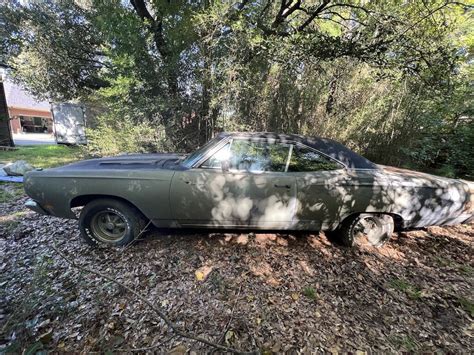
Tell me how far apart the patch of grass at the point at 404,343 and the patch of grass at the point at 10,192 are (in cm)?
633

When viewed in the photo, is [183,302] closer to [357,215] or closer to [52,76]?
[357,215]

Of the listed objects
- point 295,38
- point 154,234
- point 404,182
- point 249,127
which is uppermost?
point 295,38

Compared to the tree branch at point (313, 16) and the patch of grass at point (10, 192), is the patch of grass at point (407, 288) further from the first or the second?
the patch of grass at point (10, 192)

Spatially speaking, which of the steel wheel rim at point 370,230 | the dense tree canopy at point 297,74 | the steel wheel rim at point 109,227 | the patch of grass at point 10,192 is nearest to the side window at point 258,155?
the steel wheel rim at point 370,230

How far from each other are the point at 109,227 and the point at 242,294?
1902mm

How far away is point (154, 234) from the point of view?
126 inches

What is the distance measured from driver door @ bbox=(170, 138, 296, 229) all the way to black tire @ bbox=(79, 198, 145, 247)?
1.81 feet

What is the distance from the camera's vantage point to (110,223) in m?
2.94

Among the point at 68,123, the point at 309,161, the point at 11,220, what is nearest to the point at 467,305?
the point at 309,161

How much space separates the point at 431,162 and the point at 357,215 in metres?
5.06

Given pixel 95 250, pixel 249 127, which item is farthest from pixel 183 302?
pixel 249 127

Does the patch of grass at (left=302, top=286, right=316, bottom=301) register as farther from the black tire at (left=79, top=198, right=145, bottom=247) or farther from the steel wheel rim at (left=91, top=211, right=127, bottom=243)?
the steel wheel rim at (left=91, top=211, right=127, bottom=243)

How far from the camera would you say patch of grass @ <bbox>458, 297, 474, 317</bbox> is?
2145 mm

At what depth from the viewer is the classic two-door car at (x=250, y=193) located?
2.70 m
